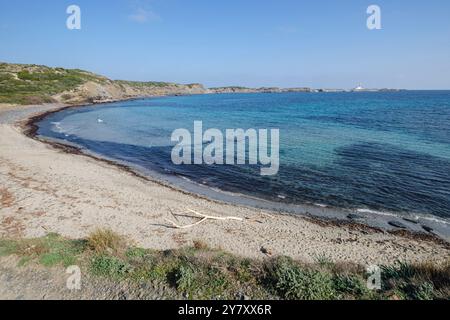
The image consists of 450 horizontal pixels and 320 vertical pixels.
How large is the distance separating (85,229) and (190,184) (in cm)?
966

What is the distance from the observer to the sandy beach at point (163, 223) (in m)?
13.3

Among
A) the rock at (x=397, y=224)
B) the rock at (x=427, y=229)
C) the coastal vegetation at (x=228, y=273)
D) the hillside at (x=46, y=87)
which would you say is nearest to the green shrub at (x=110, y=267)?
the coastal vegetation at (x=228, y=273)

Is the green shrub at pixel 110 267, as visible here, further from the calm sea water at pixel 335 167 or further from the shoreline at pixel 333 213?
the calm sea water at pixel 335 167

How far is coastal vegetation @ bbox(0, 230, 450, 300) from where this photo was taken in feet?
25.7

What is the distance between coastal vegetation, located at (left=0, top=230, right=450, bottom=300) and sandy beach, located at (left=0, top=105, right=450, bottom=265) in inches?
123

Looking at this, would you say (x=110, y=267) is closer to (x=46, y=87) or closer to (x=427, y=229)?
(x=427, y=229)

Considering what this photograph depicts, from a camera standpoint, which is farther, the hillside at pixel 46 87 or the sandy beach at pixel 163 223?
the hillside at pixel 46 87

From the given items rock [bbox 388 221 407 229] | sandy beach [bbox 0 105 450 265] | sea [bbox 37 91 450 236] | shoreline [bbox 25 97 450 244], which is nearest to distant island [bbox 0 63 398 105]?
sea [bbox 37 91 450 236]

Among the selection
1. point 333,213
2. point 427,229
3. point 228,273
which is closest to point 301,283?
point 228,273

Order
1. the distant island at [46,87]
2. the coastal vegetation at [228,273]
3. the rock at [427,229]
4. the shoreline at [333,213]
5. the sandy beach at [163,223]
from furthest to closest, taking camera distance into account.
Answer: the distant island at [46,87], the shoreline at [333,213], the rock at [427,229], the sandy beach at [163,223], the coastal vegetation at [228,273]

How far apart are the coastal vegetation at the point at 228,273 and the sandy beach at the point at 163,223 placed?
123 inches

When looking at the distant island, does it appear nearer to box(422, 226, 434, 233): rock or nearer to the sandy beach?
the sandy beach

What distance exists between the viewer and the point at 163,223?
50.8 ft

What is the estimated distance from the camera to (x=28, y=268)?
→ 9141 millimetres
